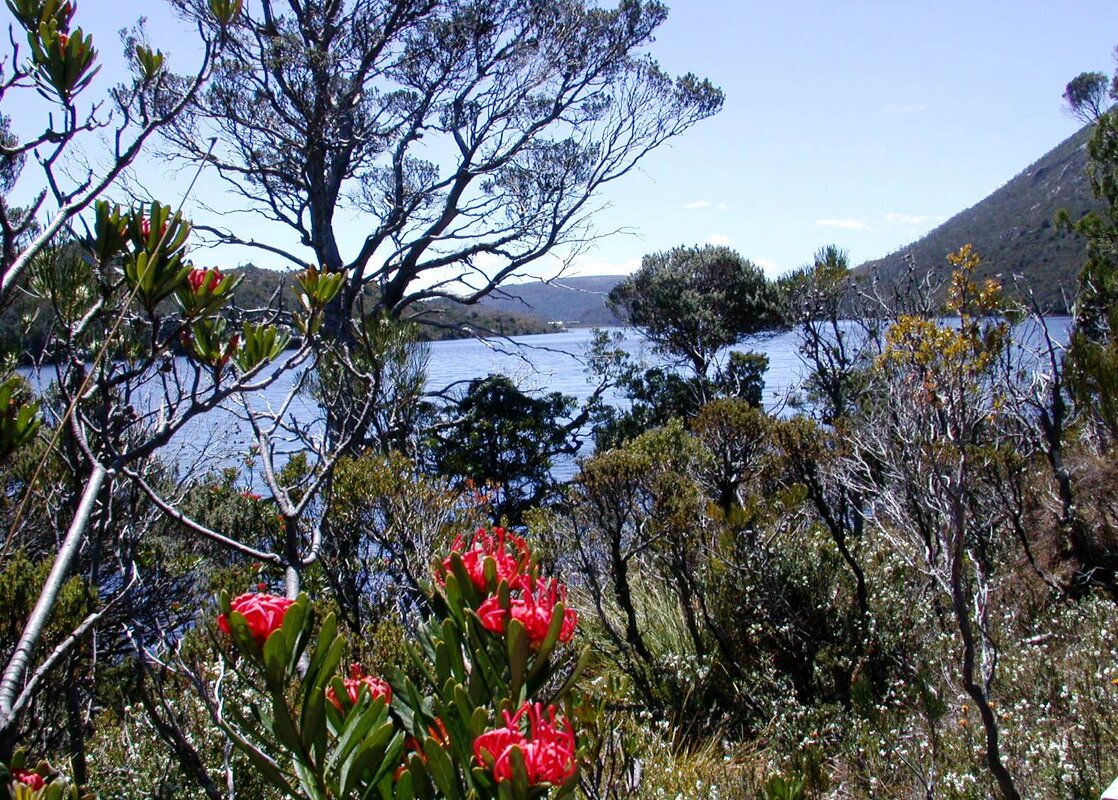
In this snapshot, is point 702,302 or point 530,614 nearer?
point 530,614

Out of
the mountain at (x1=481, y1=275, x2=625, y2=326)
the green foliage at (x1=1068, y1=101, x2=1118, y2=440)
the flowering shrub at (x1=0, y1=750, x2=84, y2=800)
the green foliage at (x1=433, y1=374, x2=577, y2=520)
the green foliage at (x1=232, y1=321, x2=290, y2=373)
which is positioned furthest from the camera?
the mountain at (x1=481, y1=275, x2=625, y2=326)

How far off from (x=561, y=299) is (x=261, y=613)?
17664 mm

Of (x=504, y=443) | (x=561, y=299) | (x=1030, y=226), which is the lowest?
(x=504, y=443)

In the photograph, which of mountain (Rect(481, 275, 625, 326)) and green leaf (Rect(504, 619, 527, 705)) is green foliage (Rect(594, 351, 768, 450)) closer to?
mountain (Rect(481, 275, 625, 326))

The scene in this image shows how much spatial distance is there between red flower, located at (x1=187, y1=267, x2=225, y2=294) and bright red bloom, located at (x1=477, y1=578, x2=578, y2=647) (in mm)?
902

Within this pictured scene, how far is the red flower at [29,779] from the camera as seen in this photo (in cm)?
91

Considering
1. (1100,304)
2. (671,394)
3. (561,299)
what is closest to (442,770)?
(671,394)

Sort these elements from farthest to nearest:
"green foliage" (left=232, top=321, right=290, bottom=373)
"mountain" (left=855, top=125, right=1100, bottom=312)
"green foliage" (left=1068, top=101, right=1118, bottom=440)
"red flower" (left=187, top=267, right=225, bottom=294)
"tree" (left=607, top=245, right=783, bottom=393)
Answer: "mountain" (left=855, top=125, right=1100, bottom=312) → "tree" (left=607, top=245, right=783, bottom=393) → "green foliage" (left=1068, top=101, right=1118, bottom=440) → "green foliage" (left=232, top=321, right=290, bottom=373) → "red flower" (left=187, top=267, right=225, bottom=294)

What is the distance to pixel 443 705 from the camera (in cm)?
105

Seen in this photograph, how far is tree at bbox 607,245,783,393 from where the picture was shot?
14.2 meters

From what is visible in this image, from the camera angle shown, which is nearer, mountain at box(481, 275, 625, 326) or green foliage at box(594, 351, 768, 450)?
green foliage at box(594, 351, 768, 450)

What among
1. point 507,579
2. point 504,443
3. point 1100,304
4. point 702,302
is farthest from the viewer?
point 702,302

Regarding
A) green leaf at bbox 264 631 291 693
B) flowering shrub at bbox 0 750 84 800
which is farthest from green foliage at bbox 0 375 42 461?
green leaf at bbox 264 631 291 693

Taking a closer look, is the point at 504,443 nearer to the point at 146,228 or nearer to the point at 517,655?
the point at 146,228
